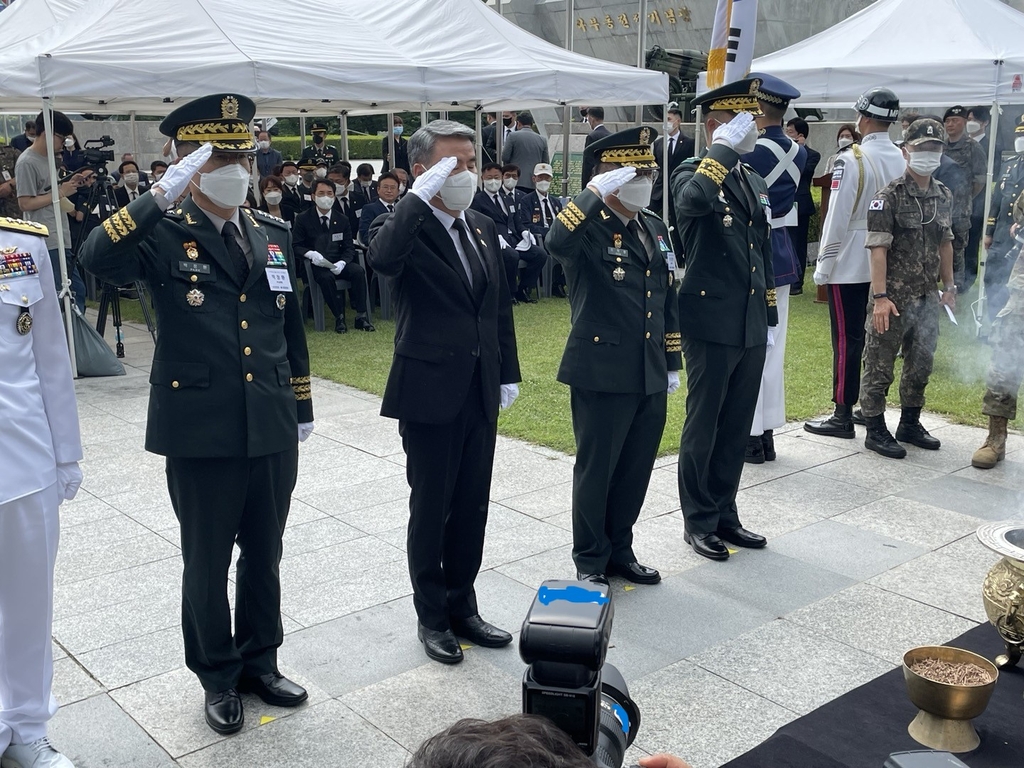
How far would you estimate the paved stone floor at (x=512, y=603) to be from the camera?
11.5ft

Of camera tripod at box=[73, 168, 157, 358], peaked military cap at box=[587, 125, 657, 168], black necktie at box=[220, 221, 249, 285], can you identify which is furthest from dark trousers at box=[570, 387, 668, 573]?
camera tripod at box=[73, 168, 157, 358]

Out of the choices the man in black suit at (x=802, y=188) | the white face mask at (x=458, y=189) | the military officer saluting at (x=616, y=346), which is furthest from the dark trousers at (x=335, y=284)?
the white face mask at (x=458, y=189)

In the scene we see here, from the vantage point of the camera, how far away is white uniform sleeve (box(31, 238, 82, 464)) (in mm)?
3072

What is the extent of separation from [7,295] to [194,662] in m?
1.37

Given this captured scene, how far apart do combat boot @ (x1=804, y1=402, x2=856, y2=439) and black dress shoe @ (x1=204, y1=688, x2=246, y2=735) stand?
193 inches

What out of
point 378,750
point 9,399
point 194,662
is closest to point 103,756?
point 194,662

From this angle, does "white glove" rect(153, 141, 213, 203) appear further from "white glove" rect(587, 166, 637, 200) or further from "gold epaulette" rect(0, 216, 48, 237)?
"white glove" rect(587, 166, 637, 200)

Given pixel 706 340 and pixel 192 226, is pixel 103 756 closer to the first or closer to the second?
pixel 192 226

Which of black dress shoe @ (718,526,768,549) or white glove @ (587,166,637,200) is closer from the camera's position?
white glove @ (587,166,637,200)

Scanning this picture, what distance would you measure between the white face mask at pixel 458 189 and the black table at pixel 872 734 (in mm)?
2139

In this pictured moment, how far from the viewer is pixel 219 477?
3412 millimetres

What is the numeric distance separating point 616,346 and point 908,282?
316cm

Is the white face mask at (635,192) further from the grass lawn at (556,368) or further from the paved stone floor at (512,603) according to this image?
the grass lawn at (556,368)

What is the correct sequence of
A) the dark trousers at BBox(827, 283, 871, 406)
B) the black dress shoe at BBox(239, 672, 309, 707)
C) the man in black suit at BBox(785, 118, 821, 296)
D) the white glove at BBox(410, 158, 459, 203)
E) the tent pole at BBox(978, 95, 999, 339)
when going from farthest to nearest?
the man in black suit at BBox(785, 118, 821, 296)
the tent pole at BBox(978, 95, 999, 339)
the dark trousers at BBox(827, 283, 871, 406)
the white glove at BBox(410, 158, 459, 203)
the black dress shoe at BBox(239, 672, 309, 707)
